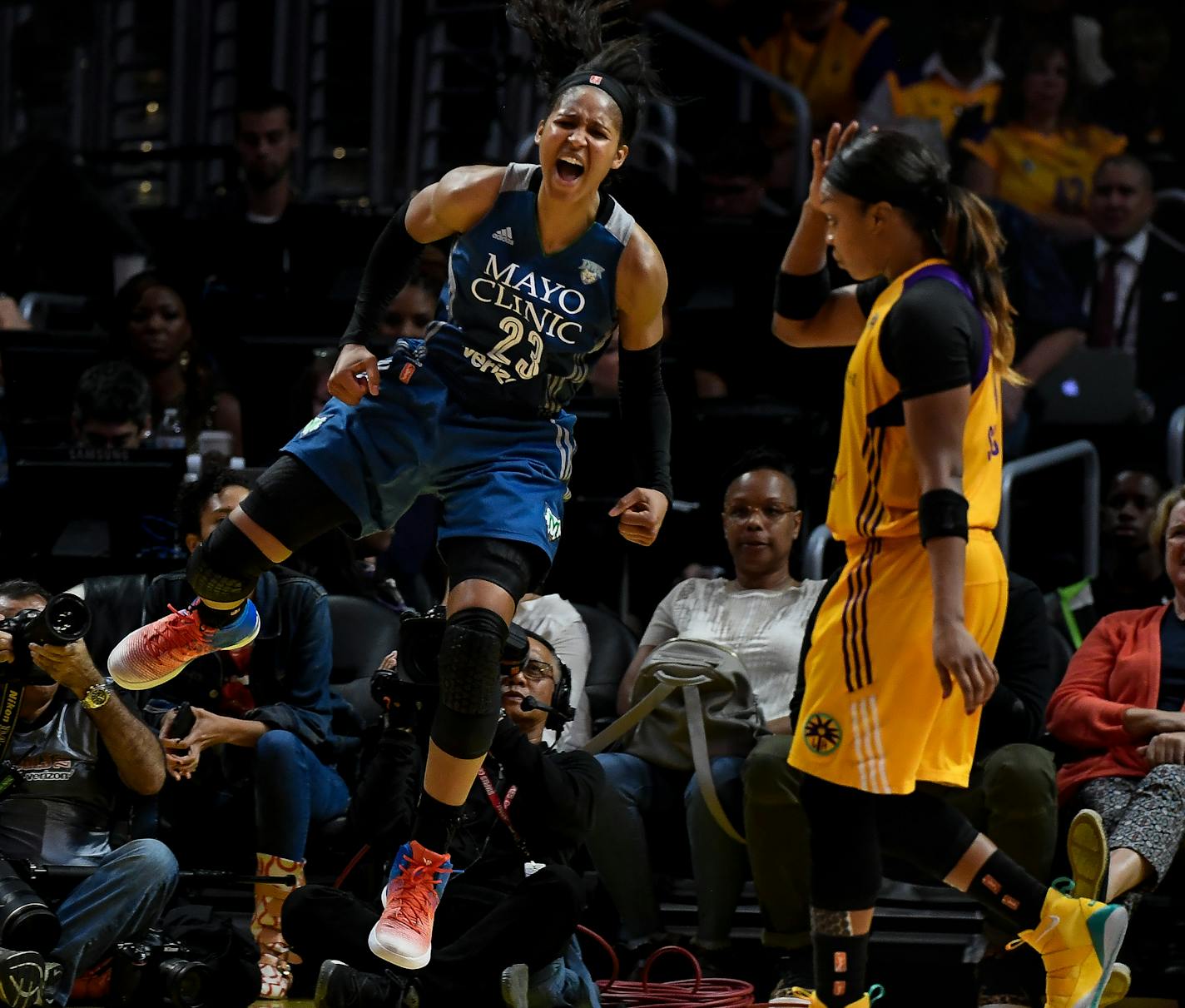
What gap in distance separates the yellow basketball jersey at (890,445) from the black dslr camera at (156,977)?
7.39ft

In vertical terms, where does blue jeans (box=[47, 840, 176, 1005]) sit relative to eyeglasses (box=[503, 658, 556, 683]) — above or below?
below

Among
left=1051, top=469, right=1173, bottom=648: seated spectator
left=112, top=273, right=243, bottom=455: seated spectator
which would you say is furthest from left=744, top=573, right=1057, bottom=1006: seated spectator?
left=112, top=273, right=243, bottom=455: seated spectator

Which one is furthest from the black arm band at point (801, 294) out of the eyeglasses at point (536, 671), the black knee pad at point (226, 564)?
the eyeglasses at point (536, 671)

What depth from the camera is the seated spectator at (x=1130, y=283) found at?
8.84 meters

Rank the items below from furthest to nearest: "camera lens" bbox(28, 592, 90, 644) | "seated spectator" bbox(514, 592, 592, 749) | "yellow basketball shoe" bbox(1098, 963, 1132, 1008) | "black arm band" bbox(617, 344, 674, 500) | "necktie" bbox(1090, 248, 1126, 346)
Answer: "necktie" bbox(1090, 248, 1126, 346) < "seated spectator" bbox(514, 592, 592, 749) < "camera lens" bbox(28, 592, 90, 644) < "yellow basketball shoe" bbox(1098, 963, 1132, 1008) < "black arm band" bbox(617, 344, 674, 500)

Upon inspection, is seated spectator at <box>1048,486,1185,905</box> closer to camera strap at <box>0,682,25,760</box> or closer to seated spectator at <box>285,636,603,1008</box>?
seated spectator at <box>285,636,603,1008</box>

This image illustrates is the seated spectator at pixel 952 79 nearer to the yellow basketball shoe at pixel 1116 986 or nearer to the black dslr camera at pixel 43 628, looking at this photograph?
the yellow basketball shoe at pixel 1116 986

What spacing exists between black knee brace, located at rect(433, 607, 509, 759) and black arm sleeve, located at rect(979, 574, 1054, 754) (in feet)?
6.39

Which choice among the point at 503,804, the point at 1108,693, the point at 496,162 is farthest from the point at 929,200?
the point at 496,162

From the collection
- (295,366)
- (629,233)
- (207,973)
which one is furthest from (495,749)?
(295,366)

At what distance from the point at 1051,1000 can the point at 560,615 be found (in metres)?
2.42

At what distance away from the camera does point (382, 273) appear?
13.4ft

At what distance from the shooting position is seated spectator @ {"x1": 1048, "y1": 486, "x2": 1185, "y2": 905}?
16.2 ft

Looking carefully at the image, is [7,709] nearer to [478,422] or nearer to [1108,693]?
[478,422]
